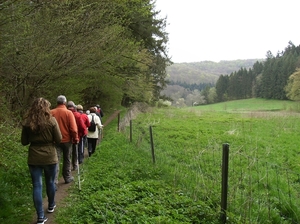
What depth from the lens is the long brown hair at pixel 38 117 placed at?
4.44 m

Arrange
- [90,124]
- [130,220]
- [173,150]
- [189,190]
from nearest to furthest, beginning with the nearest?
1. [130,220]
2. [189,190]
3. [90,124]
4. [173,150]

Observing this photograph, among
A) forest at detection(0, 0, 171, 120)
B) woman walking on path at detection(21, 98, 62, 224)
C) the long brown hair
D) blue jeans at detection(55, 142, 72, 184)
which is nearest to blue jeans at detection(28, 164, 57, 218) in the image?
woman walking on path at detection(21, 98, 62, 224)

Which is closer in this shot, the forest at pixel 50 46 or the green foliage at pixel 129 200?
the green foliage at pixel 129 200

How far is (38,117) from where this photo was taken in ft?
14.7

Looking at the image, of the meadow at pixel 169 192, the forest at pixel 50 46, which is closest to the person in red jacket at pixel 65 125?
the meadow at pixel 169 192

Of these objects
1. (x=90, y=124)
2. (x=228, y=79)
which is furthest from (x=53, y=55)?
(x=228, y=79)

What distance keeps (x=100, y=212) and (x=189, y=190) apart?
2.30m

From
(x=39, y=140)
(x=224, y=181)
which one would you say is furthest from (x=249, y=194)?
(x=39, y=140)

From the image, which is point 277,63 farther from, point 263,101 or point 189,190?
point 189,190

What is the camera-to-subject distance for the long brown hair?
4441 millimetres

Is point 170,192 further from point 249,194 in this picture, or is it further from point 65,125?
point 65,125

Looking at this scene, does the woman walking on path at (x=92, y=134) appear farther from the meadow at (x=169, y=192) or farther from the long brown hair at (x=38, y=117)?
the long brown hair at (x=38, y=117)

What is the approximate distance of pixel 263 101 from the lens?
7988cm

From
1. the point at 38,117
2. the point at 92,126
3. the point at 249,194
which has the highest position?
the point at 38,117
